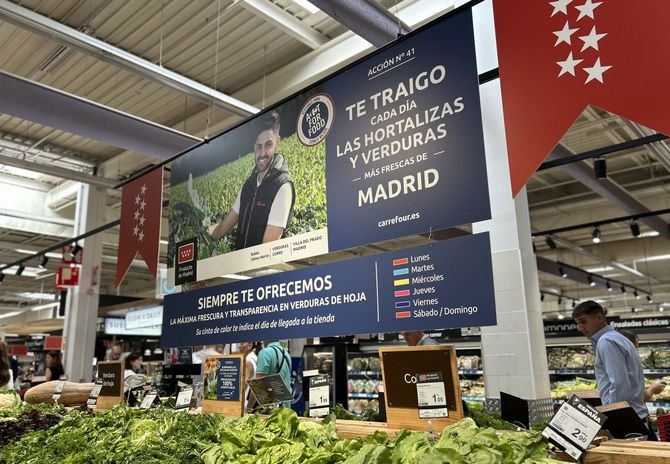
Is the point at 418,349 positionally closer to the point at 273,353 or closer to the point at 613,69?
the point at 613,69

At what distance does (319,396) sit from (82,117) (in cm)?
442

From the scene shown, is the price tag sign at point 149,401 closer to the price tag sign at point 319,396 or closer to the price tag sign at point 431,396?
the price tag sign at point 319,396

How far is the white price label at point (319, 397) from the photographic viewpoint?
269 cm

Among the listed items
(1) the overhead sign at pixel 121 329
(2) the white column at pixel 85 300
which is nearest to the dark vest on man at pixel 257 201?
(2) the white column at pixel 85 300

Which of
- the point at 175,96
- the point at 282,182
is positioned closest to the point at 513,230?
the point at 282,182

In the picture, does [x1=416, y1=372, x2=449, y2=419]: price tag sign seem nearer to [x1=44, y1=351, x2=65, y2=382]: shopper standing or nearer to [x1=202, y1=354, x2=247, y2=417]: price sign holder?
[x1=202, y1=354, x2=247, y2=417]: price sign holder

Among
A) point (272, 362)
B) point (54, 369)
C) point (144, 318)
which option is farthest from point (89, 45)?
point (144, 318)

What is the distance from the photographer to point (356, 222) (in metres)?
2.91

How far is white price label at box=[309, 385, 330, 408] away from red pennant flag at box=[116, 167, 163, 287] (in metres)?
2.26

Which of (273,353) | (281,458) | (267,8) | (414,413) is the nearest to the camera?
(281,458)

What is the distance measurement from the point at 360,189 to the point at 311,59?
4.68 metres

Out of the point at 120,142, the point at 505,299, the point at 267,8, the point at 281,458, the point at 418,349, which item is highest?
the point at 267,8

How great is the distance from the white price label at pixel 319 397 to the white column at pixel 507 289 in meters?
2.36

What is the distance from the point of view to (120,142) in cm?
639
